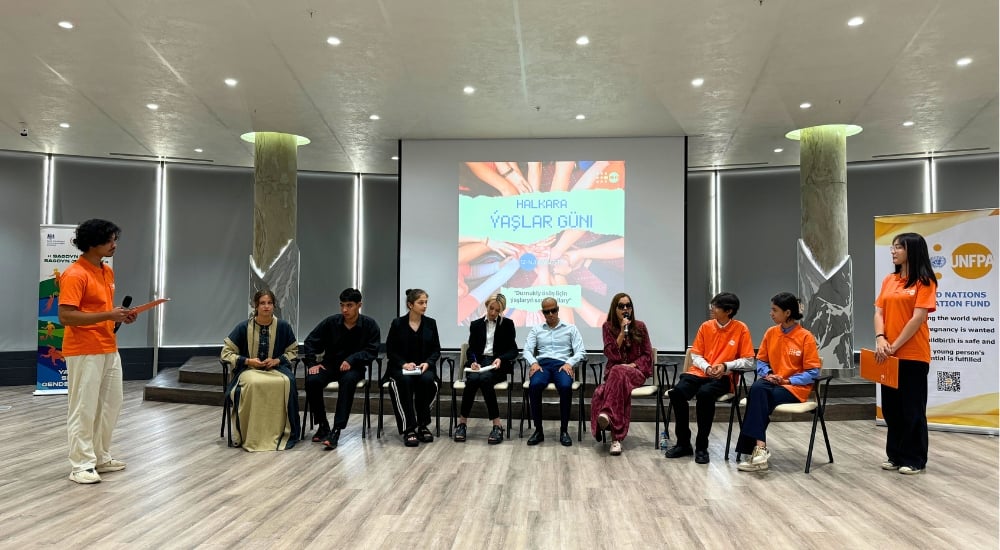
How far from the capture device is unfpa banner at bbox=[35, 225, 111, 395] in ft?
24.8

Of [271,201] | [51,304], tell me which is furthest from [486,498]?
[51,304]

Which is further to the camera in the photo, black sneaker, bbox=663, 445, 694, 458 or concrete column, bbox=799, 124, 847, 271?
concrete column, bbox=799, 124, 847, 271

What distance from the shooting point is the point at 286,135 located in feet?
26.7

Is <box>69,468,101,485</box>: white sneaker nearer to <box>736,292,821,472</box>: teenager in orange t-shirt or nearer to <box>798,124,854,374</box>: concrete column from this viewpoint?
<box>736,292,821,472</box>: teenager in orange t-shirt

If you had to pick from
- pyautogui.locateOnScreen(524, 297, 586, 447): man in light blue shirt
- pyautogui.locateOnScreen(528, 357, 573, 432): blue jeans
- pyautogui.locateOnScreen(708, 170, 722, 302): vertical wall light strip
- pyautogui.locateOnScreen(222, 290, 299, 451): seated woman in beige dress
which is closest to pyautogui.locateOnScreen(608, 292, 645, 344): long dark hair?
pyautogui.locateOnScreen(524, 297, 586, 447): man in light blue shirt

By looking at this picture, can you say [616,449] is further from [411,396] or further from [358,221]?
[358,221]

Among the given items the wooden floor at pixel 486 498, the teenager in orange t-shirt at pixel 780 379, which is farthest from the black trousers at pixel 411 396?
the teenager in orange t-shirt at pixel 780 379

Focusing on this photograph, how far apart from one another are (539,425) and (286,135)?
530 centimetres

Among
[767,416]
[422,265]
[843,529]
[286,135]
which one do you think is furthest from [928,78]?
[286,135]

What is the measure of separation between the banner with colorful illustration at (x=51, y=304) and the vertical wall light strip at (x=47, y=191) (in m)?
2.15

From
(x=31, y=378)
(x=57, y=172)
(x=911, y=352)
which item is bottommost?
(x=31, y=378)

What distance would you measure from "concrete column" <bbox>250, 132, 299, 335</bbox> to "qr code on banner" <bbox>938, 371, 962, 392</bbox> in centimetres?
687

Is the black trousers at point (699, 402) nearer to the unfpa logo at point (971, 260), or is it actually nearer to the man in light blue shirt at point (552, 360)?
the man in light blue shirt at point (552, 360)

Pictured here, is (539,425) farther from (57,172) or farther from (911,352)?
(57,172)
